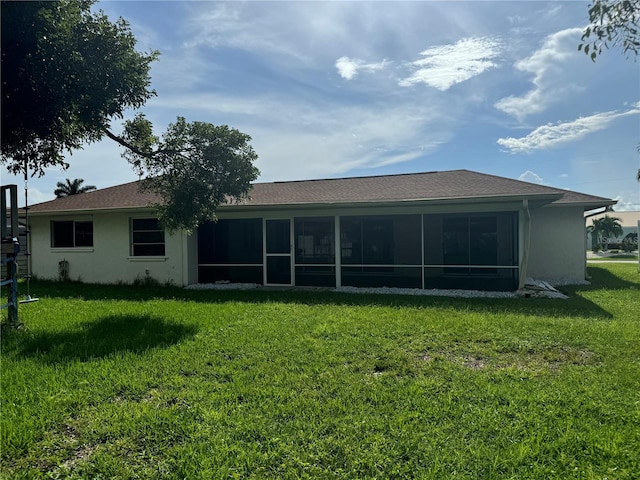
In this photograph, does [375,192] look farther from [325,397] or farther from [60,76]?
[325,397]

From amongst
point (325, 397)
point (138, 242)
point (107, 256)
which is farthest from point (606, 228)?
point (325, 397)

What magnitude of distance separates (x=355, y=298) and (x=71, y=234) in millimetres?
11693

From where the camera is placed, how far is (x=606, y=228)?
119 feet

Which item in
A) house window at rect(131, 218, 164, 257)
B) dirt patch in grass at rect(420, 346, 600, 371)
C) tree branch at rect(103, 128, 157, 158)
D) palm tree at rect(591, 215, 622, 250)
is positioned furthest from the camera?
palm tree at rect(591, 215, 622, 250)

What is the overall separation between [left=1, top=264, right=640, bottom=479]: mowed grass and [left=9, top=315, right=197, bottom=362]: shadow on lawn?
0.17ft

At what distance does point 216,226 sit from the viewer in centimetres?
1387

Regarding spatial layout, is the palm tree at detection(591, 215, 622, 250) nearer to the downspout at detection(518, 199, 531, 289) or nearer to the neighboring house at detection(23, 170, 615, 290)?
the neighboring house at detection(23, 170, 615, 290)

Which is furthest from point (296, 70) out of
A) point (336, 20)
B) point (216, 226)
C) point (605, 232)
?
point (605, 232)

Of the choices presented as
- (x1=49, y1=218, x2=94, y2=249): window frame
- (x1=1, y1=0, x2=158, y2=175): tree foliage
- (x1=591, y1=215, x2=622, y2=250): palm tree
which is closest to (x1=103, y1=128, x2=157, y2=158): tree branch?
(x1=1, y1=0, x2=158, y2=175): tree foliage

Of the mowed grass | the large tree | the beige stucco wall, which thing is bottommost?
the mowed grass

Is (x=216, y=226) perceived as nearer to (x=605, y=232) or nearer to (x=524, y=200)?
(x=524, y=200)

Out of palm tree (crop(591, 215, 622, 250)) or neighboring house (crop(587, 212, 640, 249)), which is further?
neighboring house (crop(587, 212, 640, 249))

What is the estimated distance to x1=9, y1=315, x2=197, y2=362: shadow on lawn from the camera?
5.62 m

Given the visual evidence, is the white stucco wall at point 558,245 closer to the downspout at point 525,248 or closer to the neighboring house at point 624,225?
the downspout at point 525,248
